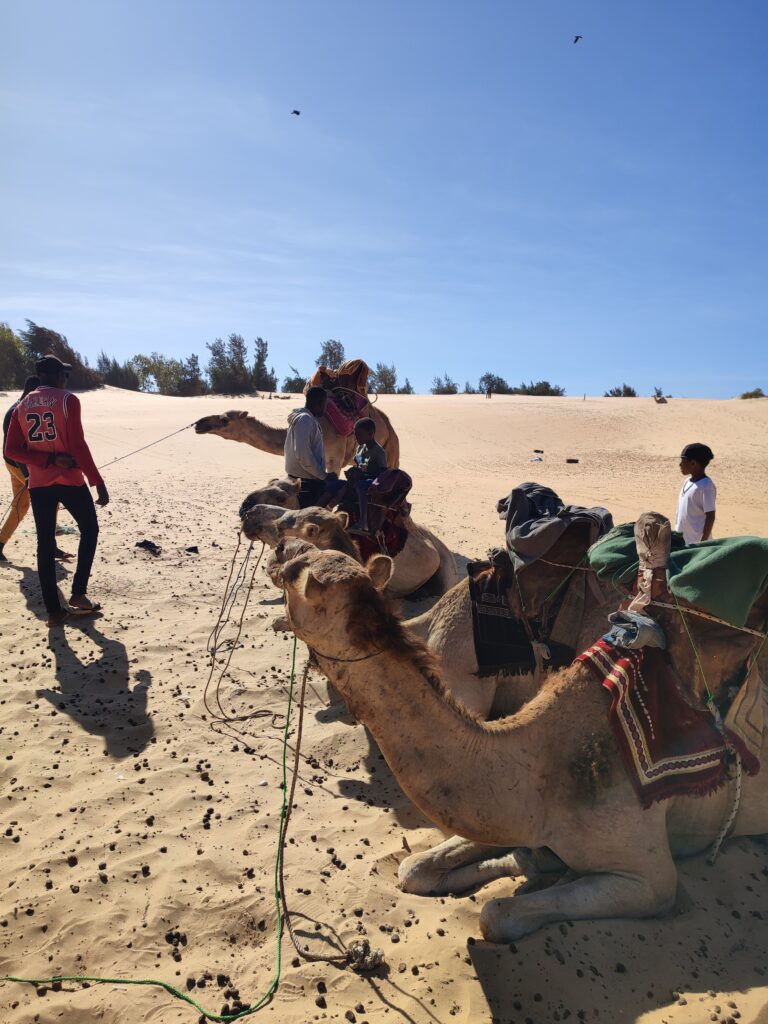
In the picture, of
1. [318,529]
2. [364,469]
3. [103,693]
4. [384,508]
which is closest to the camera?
[318,529]

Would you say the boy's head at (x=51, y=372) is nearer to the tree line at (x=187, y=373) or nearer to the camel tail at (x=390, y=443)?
the camel tail at (x=390, y=443)

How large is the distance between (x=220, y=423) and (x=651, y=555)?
299 inches

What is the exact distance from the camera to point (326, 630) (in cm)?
239

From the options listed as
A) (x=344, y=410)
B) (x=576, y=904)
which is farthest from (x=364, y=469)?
(x=576, y=904)

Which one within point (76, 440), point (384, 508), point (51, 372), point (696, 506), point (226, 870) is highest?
point (51, 372)

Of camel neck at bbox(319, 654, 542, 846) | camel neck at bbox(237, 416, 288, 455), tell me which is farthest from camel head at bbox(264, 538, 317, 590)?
camel neck at bbox(237, 416, 288, 455)

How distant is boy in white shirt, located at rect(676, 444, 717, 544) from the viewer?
626 centimetres

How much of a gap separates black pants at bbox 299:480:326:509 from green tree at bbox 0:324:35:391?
107ft

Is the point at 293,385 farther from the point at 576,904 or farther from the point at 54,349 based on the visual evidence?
the point at 576,904

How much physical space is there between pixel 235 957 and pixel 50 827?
139cm

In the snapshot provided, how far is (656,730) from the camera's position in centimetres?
285

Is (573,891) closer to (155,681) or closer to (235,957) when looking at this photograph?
(235,957)

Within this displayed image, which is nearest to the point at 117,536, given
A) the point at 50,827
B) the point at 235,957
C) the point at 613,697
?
the point at 50,827

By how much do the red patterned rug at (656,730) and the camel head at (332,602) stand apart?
1.12m
